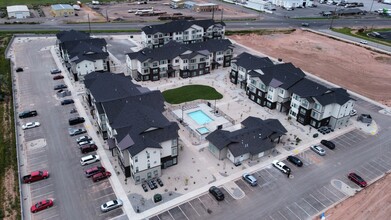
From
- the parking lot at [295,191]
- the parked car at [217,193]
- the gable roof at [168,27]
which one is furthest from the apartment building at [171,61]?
the parked car at [217,193]

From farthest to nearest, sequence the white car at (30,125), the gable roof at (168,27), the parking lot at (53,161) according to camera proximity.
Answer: the gable roof at (168,27), the white car at (30,125), the parking lot at (53,161)

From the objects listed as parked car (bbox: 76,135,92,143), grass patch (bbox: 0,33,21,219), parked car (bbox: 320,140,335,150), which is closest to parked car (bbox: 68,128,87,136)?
parked car (bbox: 76,135,92,143)

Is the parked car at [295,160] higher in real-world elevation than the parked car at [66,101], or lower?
lower

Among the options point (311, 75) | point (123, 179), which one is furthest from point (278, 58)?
point (123, 179)

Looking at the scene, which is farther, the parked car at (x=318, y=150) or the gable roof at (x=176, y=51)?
the gable roof at (x=176, y=51)

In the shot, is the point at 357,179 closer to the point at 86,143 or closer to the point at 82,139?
the point at 86,143

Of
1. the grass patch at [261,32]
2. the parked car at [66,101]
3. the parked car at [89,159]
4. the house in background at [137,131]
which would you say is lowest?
the parked car at [89,159]

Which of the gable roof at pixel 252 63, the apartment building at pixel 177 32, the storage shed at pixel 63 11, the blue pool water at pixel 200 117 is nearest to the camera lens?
the blue pool water at pixel 200 117

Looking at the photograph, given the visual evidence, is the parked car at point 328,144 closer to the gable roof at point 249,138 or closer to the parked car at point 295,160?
the gable roof at point 249,138
